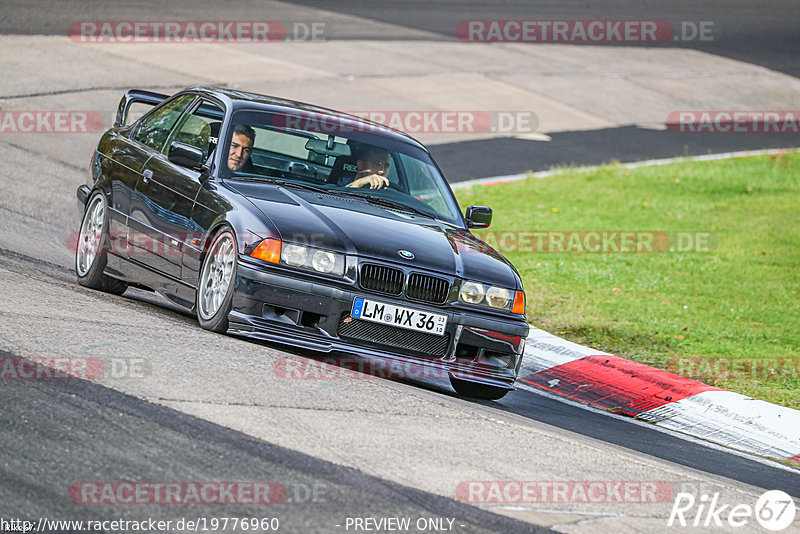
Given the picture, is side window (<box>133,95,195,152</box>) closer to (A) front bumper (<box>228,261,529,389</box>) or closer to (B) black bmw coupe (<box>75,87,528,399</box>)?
(B) black bmw coupe (<box>75,87,528,399</box>)

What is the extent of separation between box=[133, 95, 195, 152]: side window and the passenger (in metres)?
0.87

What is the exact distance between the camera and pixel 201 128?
8.48 metres

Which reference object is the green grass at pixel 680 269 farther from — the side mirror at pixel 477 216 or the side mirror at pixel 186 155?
the side mirror at pixel 186 155

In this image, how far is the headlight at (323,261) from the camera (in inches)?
274

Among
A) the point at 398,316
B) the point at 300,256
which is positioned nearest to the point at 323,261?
the point at 300,256

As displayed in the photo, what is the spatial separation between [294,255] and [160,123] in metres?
2.64

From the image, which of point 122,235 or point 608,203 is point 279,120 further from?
point 608,203

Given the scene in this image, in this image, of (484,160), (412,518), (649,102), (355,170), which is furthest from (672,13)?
(412,518)

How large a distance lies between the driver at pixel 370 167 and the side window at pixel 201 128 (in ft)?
3.28

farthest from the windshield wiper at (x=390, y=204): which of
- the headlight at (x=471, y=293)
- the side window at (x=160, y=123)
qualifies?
the side window at (x=160, y=123)

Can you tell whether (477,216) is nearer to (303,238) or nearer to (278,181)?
(278,181)

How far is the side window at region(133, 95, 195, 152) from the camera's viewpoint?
29.1ft

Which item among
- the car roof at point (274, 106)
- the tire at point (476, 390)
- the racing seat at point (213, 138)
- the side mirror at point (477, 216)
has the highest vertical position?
the car roof at point (274, 106)

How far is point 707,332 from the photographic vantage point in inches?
406
